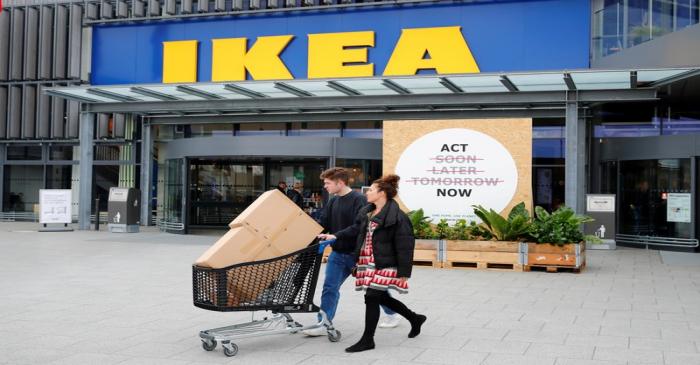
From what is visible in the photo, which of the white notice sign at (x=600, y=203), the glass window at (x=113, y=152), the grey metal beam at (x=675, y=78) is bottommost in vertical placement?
the white notice sign at (x=600, y=203)

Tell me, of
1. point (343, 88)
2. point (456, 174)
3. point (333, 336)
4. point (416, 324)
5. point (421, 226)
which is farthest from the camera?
point (343, 88)

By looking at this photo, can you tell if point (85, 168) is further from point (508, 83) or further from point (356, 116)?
point (508, 83)

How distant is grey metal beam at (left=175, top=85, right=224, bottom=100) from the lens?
64.6ft

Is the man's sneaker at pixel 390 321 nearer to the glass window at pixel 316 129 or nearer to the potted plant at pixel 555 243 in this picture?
the potted plant at pixel 555 243

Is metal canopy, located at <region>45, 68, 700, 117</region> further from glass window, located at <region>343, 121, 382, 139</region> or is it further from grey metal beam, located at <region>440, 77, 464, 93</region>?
glass window, located at <region>343, 121, 382, 139</region>

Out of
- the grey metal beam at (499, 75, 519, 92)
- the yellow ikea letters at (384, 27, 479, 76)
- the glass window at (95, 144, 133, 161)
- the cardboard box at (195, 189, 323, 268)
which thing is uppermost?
the yellow ikea letters at (384, 27, 479, 76)

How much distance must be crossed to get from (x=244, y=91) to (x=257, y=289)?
14.1 meters

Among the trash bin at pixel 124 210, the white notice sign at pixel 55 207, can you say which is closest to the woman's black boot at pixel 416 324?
the trash bin at pixel 124 210

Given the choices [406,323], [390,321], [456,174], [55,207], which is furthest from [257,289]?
[55,207]

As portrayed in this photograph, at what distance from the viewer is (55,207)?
74.6ft

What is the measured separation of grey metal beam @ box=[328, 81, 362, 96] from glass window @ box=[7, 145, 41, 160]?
47.6ft

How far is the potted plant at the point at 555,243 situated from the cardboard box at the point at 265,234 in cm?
710

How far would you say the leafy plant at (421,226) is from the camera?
45.1 ft

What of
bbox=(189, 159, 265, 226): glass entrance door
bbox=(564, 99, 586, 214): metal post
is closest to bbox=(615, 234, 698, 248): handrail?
bbox=(564, 99, 586, 214): metal post
